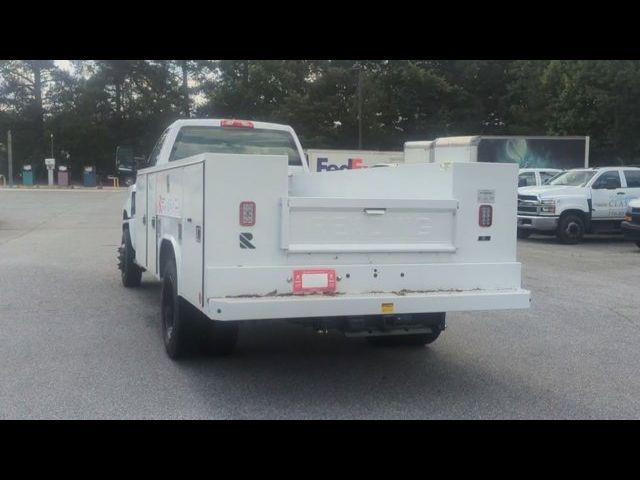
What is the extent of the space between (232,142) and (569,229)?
1220 centimetres

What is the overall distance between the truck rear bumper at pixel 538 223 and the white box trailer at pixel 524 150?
7.61 metres

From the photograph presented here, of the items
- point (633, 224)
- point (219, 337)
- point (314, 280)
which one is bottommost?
point (219, 337)

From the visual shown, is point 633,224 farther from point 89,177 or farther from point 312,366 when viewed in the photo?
point 89,177

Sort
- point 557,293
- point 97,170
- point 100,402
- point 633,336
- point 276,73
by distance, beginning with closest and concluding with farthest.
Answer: point 100,402, point 633,336, point 557,293, point 276,73, point 97,170

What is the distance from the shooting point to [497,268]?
595 centimetres

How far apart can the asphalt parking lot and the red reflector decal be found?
0.87 m

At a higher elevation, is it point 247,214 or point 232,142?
point 232,142

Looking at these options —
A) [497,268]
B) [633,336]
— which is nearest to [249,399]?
[497,268]

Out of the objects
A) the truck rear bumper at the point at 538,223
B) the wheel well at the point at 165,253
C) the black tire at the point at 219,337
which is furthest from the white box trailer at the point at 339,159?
the black tire at the point at 219,337

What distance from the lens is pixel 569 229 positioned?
18797mm

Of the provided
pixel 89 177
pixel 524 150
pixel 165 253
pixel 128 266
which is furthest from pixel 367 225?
pixel 89 177

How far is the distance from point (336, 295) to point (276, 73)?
169ft

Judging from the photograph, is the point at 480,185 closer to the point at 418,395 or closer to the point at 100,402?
the point at 418,395

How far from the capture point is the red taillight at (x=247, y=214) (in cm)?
539
